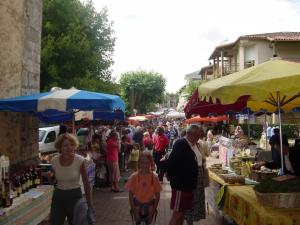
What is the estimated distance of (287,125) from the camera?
35469mm

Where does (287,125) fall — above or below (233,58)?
below

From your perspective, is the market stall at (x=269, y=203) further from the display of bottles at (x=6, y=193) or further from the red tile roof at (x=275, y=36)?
the red tile roof at (x=275, y=36)

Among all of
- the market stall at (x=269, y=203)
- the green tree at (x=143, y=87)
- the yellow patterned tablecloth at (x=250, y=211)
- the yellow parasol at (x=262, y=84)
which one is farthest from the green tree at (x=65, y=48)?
the green tree at (x=143, y=87)

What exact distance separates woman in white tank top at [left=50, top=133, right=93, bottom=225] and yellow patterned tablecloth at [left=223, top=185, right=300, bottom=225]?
1.95 m

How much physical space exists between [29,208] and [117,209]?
3945 mm

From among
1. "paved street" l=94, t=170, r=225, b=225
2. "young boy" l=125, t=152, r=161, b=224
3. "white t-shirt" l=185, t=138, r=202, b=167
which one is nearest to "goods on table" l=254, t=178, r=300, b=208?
"young boy" l=125, t=152, r=161, b=224

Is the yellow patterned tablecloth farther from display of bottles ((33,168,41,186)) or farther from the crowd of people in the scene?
display of bottles ((33,168,41,186))

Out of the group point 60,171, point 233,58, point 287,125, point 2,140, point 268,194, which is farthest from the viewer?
point 233,58

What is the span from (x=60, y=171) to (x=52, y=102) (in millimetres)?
1906

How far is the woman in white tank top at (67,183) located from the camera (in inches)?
218

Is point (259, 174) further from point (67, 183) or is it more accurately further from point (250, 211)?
point (67, 183)

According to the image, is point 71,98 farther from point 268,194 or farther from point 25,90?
point 268,194

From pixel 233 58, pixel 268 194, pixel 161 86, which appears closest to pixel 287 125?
pixel 233 58

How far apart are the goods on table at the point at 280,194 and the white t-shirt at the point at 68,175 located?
220 centimetres
